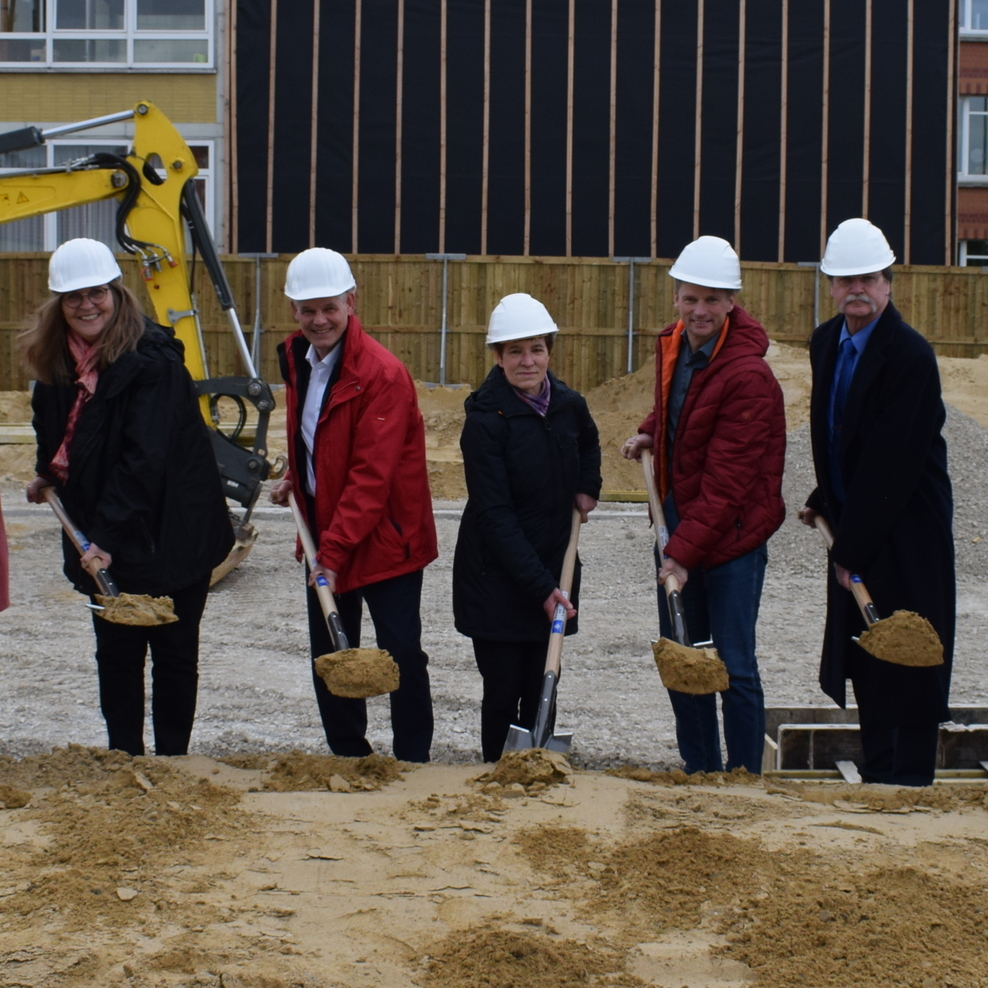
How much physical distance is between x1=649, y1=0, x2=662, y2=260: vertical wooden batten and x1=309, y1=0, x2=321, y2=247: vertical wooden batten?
5.10 m

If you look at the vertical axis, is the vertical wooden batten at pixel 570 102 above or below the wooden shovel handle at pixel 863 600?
above

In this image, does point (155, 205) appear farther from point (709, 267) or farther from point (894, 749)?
Result: point (894, 749)

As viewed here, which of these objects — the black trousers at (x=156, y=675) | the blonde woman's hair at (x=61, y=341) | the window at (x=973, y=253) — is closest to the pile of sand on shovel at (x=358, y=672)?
the black trousers at (x=156, y=675)

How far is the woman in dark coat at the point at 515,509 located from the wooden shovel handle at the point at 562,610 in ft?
0.09

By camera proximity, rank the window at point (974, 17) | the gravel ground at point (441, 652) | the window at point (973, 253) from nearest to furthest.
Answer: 1. the gravel ground at point (441, 652)
2. the window at point (974, 17)
3. the window at point (973, 253)

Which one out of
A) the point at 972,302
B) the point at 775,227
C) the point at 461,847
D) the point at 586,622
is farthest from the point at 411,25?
the point at 461,847

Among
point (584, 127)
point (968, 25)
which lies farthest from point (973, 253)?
point (584, 127)

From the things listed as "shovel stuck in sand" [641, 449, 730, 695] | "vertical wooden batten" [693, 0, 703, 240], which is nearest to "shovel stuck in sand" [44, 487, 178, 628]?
"shovel stuck in sand" [641, 449, 730, 695]

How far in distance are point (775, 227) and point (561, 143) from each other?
3.52 metres

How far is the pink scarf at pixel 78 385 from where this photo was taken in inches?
163

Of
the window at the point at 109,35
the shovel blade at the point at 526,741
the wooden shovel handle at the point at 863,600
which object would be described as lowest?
the shovel blade at the point at 526,741

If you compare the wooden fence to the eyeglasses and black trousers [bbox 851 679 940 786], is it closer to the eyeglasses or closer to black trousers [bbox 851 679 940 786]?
the eyeglasses

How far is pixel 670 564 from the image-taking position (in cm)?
415

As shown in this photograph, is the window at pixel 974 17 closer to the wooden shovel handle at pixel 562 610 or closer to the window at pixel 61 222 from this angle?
the window at pixel 61 222
